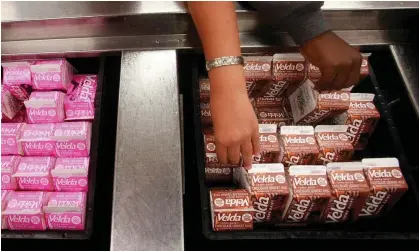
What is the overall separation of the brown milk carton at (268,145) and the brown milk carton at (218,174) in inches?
4.6

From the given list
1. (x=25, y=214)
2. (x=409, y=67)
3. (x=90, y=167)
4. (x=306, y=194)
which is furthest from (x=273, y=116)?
(x=25, y=214)

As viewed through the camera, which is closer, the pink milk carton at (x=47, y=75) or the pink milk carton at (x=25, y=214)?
the pink milk carton at (x=25, y=214)

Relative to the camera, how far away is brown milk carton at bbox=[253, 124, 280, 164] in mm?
1441

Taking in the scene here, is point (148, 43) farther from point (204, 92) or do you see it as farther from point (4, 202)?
point (4, 202)

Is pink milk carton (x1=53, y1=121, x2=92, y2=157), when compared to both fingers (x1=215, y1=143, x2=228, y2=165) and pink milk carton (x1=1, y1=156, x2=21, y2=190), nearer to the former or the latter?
pink milk carton (x1=1, y1=156, x2=21, y2=190)

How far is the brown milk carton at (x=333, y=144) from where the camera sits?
1460 mm

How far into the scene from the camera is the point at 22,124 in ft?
4.89

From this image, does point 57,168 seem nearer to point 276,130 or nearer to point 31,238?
point 31,238

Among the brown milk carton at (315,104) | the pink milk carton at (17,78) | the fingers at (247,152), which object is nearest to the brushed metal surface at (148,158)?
the fingers at (247,152)

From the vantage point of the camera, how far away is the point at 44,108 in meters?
1.50

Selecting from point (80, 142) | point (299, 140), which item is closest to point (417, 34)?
point (299, 140)

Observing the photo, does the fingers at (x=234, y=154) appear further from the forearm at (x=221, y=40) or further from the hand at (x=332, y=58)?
the hand at (x=332, y=58)

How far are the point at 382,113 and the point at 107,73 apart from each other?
1029 millimetres

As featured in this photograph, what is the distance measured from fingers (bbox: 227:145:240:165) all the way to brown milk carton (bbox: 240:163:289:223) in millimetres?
91
